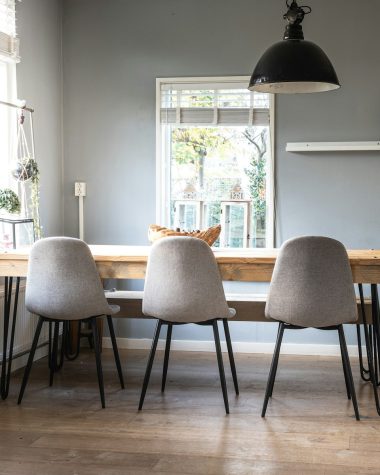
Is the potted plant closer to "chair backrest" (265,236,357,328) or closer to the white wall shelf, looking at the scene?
"chair backrest" (265,236,357,328)

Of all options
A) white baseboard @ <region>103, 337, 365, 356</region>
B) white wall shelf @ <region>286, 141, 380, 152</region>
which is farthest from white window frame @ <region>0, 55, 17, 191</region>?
white wall shelf @ <region>286, 141, 380, 152</region>

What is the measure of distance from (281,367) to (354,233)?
1.15 meters

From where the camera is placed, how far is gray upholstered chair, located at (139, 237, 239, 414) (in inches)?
146

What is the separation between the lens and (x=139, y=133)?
5.52m

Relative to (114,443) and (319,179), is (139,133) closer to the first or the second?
(319,179)

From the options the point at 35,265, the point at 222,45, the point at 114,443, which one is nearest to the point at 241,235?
the point at 222,45

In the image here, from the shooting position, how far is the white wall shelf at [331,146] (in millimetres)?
5168

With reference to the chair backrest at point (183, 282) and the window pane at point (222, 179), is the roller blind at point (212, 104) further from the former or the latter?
the chair backrest at point (183, 282)

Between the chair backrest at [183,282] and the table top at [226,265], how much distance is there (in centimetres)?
12

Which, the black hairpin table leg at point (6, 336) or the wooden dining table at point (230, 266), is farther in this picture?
the black hairpin table leg at point (6, 336)

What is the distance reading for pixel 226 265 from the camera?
3852 mm

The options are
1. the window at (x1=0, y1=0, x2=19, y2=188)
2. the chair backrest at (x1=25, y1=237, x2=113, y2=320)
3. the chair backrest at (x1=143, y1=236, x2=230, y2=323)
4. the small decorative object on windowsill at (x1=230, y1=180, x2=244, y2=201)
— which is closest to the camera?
the chair backrest at (x1=143, y1=236, x2=230, y2=323)

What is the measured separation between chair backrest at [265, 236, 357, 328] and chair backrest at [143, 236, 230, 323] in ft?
1.07

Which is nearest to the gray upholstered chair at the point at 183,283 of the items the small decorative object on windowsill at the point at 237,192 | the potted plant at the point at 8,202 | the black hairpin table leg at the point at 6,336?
the black hairpin table leg at the point at 6,336
